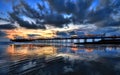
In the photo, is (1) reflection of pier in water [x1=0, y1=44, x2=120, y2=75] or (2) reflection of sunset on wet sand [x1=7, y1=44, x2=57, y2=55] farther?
(2) reflection of sunset on wet sand [x1=7, y1=44, x2=57, y2=55]

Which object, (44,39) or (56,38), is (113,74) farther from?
(44,39)

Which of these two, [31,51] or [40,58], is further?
[31,51]

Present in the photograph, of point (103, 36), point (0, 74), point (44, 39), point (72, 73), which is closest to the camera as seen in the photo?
point (0, 74)

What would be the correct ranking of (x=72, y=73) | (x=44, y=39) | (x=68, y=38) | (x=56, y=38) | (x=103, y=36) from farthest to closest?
(x=44, y=39)
(x=56, y=38)
(x=68, y=38)
(x=103, y=36)
(x=72, y=73)

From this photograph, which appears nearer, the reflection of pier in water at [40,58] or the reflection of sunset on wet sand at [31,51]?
the reflection of pier in water at [40,58]

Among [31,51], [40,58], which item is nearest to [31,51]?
[31,51]

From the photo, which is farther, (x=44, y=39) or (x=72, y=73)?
(x=44, y=39)

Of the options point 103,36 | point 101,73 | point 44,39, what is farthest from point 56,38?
point 101,73

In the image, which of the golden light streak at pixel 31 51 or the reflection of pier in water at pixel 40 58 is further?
the golden light streak at pixel 31 51

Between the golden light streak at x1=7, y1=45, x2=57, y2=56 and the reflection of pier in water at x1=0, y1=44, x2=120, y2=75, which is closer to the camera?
the reflection of pier in water at x1=0, y1=44, x2=120, y2=75

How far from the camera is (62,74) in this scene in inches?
373

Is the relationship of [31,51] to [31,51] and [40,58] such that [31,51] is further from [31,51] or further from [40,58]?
A: [40,58]

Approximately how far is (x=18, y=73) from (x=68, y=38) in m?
146

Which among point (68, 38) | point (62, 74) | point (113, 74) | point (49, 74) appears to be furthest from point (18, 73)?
point (68, 38)
